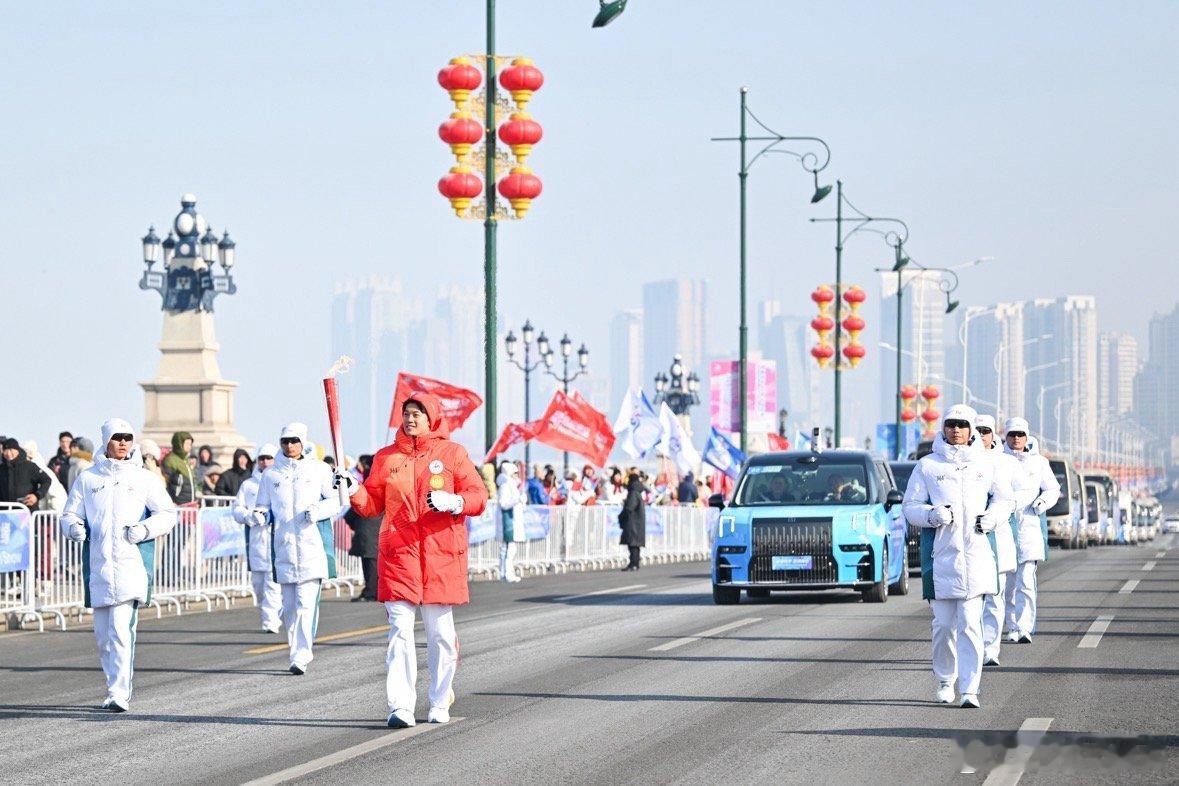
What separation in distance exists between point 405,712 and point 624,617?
1030cm

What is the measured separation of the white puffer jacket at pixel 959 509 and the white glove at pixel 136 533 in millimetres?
4620

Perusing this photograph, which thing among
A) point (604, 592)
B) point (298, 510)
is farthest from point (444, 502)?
point (604, 592)

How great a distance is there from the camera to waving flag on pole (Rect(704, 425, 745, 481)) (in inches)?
1799

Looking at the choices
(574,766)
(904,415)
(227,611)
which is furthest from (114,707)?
(904,415)

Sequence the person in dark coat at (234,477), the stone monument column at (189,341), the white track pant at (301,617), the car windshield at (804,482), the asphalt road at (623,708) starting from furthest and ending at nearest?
1. the stone monument column at (189,341)
2. the person in dark coat at (234,477)
3. the car windshield at (804,482)
4. the white track pant at (301,617)
5. the asphalt road at (623,708)

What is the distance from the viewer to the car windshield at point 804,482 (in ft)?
83.5

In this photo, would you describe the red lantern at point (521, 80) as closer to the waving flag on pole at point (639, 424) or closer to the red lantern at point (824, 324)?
the waving flag on pole at point (639, 424)

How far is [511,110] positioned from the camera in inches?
1206

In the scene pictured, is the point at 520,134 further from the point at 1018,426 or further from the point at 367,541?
the point at 1018,426

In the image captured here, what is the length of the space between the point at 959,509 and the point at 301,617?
203 inches

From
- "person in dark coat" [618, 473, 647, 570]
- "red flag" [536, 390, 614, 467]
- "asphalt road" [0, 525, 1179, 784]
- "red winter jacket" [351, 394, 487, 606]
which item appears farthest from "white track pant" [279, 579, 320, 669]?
"person in dark coat" [618, 473, 647, 570]

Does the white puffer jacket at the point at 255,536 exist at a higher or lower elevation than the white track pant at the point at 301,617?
higher

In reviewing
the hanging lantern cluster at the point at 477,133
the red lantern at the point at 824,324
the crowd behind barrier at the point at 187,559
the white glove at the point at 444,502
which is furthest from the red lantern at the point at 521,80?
the red lantern at the point at 824,324

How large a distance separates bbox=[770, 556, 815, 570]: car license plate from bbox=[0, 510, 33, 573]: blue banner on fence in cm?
786
